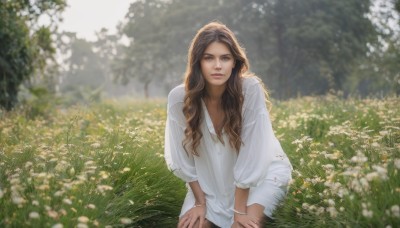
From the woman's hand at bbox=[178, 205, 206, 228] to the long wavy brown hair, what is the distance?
452mm

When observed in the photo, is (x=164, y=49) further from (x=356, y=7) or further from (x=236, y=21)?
(x=356, y=7)

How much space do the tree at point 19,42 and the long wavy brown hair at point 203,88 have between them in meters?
7.46

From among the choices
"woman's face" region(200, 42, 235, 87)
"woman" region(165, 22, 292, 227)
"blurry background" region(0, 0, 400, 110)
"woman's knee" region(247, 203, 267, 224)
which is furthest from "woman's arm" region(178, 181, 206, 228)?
"blurry background" region(0, 0, 400, 110)

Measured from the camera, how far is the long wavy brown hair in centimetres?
328

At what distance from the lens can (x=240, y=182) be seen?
3.19m

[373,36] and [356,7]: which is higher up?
[356,7]

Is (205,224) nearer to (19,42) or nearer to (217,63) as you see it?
(217,63)

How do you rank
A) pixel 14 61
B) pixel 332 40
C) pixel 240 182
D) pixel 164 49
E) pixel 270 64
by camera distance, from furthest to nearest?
pixel 164 49 < pixel 270 64 < pixel 332 40 < pixel 14 61 < pixel 240 182

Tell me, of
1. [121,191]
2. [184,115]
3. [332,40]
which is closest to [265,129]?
[184,115]

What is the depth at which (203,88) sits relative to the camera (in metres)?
3.47

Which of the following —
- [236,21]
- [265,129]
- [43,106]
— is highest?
[236,21]

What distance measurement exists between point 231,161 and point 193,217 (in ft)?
1.87

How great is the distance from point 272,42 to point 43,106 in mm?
25359

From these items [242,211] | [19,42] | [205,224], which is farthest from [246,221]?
[19,42]
